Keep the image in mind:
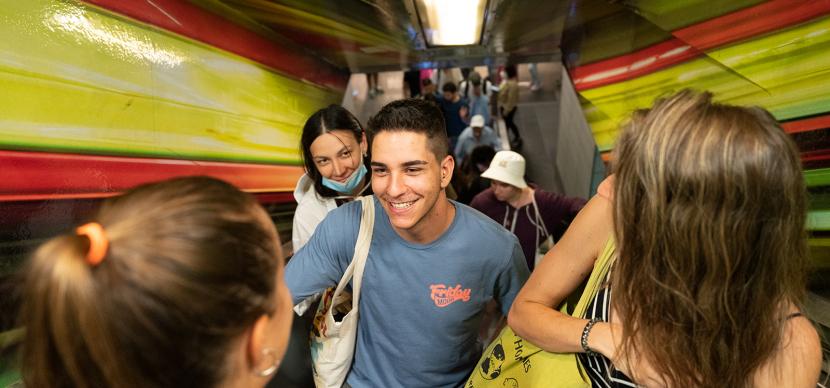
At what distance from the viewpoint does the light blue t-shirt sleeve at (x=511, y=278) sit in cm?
169

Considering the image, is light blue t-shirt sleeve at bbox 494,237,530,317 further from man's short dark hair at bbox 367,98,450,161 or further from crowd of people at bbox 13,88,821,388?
man's short dark hair at bbox 367,98,450,161

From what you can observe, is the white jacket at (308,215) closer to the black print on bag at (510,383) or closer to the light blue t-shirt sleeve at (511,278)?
the light blue t-shirt sleeve at (511,278)

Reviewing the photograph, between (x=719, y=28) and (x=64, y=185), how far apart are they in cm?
304

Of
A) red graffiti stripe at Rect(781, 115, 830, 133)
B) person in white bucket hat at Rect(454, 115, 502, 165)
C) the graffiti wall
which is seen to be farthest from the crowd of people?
person in white bucket hat at Rect(454, 115, 502, 165)

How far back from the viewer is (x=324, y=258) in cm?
169

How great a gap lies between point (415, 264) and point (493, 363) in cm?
40

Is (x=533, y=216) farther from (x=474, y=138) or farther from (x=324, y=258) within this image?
(x=474, y=138)

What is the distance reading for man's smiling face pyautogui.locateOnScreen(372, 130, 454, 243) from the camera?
62.8 inches

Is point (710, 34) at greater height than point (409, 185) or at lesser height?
greater

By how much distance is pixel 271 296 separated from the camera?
91 centimetres

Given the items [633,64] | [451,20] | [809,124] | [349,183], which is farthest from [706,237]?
[633,64]

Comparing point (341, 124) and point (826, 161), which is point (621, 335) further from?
point (341, 124)

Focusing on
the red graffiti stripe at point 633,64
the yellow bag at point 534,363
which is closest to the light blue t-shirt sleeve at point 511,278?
the yellow bag at point 534,363

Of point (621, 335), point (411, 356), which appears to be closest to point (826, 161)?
point (621, 335)
